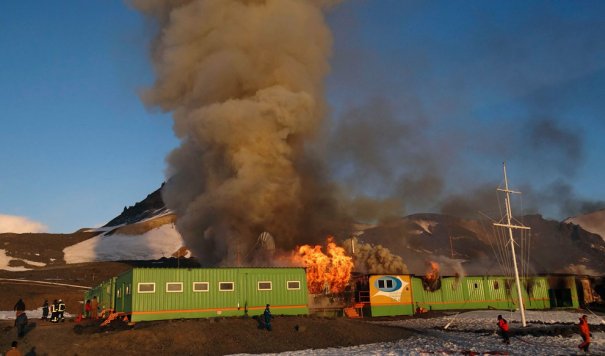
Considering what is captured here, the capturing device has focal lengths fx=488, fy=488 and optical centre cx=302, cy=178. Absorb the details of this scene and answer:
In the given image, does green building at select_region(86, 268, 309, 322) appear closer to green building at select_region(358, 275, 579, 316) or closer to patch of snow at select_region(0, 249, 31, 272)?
green building at select_region(358, 275, 579, 316)

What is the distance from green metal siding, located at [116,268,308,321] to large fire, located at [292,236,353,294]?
403 inches

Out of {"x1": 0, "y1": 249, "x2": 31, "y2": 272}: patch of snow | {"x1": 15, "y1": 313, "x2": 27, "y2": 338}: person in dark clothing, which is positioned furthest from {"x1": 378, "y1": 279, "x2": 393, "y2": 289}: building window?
{"x1": 0, "y1": 249, "x2": 31, "y2": 272}: patch of snow

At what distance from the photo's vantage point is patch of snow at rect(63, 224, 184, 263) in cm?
11914

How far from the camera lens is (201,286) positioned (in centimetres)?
3086

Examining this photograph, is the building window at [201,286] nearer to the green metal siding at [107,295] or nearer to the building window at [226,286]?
the building window at [226,286]

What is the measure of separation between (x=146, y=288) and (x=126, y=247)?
113 m

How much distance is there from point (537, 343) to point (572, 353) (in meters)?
3.78

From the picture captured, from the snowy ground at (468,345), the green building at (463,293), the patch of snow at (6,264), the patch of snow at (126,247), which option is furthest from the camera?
the patch of snow at (126,247)

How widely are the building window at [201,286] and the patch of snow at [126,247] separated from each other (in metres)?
91.2

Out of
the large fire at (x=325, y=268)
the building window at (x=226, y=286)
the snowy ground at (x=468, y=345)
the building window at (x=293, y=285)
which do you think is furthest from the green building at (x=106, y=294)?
the snowy ground at (x=468, y=345)

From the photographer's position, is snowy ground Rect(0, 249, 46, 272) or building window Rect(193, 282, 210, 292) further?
snowy ground Rect(0, 249, 46, 272)

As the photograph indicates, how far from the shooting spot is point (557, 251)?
116875 millimetres

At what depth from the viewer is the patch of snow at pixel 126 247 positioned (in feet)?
391

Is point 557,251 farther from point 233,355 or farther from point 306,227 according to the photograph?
point 233,355
